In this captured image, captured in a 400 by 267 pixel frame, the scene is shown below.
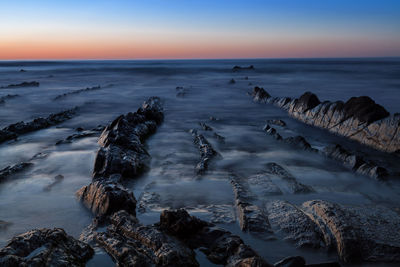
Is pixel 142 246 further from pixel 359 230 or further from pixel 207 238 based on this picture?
pixel 359 230

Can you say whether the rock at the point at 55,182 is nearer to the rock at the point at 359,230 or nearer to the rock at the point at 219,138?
the rock at the point at 359,230

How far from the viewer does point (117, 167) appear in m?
5.04

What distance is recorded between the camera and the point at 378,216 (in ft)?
11.3

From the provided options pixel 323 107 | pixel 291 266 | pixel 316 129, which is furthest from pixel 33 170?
pixel 323 107

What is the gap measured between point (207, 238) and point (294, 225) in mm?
949

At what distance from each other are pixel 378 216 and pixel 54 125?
8.97 meters

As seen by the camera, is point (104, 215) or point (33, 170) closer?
point (104, 215)

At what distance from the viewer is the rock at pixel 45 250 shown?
2.25 m

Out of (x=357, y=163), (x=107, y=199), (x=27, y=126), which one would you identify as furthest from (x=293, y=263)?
(x=27, y=126)

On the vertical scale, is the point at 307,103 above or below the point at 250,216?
above

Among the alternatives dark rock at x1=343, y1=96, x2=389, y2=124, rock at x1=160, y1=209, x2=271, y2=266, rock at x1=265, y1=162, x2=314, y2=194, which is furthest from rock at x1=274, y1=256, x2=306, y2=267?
dark rock at x1=343, y1=96, x2=389, y2=124

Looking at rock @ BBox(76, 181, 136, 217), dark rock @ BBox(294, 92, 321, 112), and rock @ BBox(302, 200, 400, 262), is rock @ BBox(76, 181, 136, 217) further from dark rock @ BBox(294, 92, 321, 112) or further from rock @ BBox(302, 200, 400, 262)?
dark rock @ BBox(294, 92, 321, 112)

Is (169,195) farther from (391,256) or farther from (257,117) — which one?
(257,117)

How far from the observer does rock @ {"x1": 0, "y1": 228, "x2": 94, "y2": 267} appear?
7.38 feet
